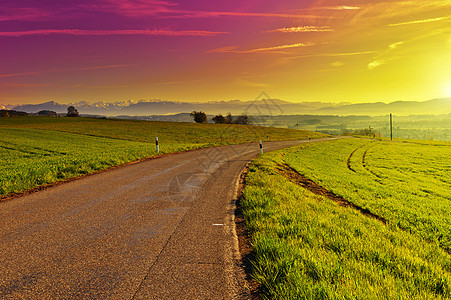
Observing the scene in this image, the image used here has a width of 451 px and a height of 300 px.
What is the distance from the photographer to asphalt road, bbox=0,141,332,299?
119 inches

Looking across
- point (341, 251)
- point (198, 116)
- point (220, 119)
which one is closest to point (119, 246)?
point (341, 251)

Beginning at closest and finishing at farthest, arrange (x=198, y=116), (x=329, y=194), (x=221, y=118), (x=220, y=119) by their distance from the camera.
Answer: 1. (x=329, y=194)
2. (x=198, y=116)
3. (x=220, y=119)
4. (x=221, y=118)

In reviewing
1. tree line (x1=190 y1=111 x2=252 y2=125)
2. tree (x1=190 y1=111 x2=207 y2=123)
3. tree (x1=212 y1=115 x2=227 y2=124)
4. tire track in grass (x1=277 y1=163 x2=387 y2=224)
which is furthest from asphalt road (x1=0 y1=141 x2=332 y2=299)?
tree (x1=212 y1=115 x2=227 y2=124)

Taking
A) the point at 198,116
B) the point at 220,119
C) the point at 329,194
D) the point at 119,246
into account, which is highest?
the point at 198,116

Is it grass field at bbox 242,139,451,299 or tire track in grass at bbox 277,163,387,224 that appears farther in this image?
tire track in grass at bbox 277,163,387,224

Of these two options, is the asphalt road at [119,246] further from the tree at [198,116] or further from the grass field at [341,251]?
the tree at [198,116]

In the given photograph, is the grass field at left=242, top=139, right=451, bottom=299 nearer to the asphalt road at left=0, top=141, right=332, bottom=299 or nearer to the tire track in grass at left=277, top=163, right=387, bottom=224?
the tire track in grass at left=277, top=163, right=387, bottom=224

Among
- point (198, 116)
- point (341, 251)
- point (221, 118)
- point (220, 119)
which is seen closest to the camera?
point (341, 251)

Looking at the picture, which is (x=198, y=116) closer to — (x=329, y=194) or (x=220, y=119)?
(x=220, y=119)

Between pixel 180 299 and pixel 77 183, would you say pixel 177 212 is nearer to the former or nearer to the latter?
pixel 180 299

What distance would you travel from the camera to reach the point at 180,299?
281cm

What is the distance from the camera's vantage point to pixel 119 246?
413 centimetres

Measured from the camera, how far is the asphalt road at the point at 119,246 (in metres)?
3.03

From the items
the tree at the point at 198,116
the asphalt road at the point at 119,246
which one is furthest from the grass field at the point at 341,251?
the tree at the point at 198,116
